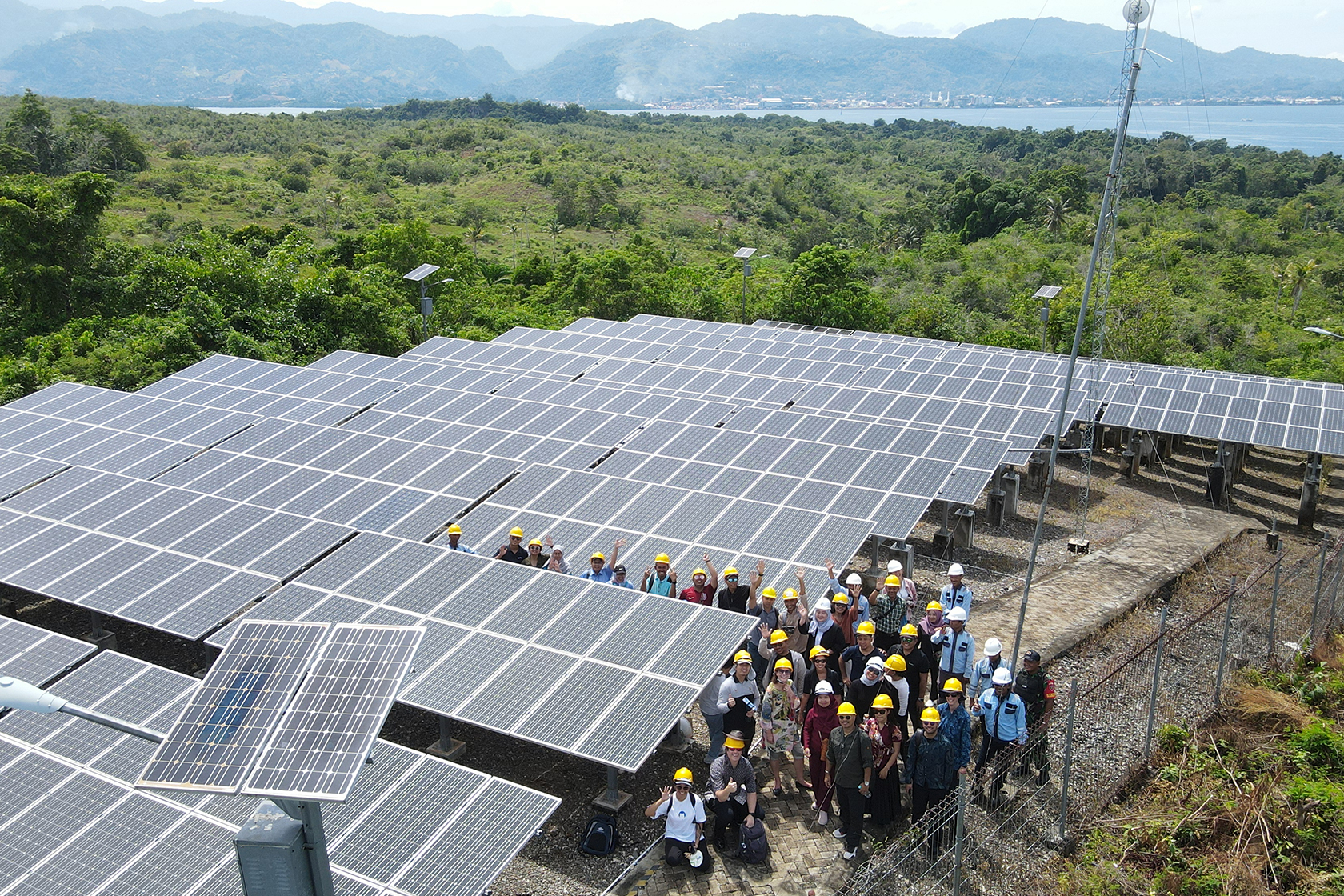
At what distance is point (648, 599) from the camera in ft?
44.2

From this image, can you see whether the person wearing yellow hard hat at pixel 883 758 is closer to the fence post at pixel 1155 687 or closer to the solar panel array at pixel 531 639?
the solar panel array at pixel 531 639

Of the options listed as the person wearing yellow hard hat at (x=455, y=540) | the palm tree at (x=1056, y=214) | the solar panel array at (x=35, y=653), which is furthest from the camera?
the palm tree at (x=1056, y=214)

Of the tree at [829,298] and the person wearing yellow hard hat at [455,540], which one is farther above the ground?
the person wearing yellow hard hat at [455,540]

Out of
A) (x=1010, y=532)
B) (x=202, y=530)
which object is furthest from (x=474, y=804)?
(x=1010, y=532)

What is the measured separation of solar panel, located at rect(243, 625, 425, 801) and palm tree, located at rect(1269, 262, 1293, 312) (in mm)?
59863

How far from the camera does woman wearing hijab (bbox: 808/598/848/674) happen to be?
40.9ft

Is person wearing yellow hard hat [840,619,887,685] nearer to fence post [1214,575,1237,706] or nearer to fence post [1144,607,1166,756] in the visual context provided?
fence post [1144,607,1166,756]

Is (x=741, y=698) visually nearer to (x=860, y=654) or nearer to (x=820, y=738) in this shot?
(x=820, y=738)

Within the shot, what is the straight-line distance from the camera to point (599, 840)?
1133 centimetres

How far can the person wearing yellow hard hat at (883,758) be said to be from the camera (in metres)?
10.8

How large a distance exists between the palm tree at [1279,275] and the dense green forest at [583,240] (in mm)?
228

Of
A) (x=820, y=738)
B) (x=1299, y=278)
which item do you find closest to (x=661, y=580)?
(x=820, y=738)

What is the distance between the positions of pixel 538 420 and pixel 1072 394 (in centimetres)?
1314

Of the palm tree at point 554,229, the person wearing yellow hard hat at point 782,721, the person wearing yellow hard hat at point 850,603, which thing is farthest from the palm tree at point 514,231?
the person wearing yellow hard hat at point 782,721
